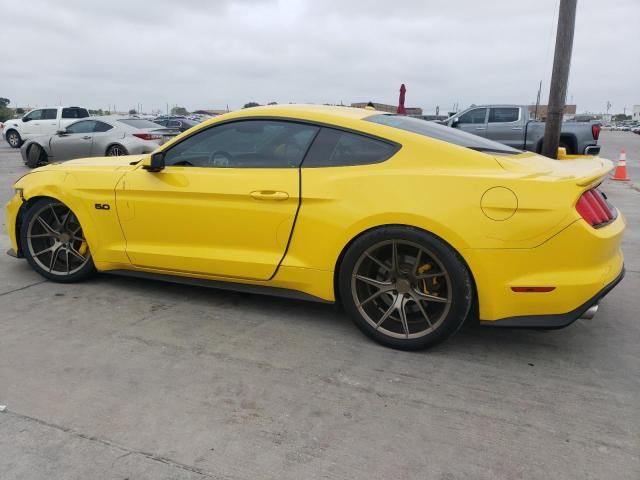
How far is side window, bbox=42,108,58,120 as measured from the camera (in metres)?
21.3

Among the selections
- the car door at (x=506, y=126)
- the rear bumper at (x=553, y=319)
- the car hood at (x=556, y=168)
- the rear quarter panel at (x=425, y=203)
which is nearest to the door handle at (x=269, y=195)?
the rear quarter panel at (x=425, y=203)

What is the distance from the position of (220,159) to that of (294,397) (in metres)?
1.79

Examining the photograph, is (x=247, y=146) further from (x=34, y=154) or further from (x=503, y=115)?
(x=503, y=115)

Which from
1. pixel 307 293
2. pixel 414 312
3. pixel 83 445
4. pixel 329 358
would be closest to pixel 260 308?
pixel 307 293

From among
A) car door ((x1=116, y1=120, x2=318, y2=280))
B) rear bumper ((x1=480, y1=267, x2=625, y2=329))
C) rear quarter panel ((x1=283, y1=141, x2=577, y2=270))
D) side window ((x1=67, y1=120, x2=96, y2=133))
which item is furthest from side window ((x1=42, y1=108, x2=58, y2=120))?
rear bumper ((x1=480, y1=267, x2=625, y2=329))

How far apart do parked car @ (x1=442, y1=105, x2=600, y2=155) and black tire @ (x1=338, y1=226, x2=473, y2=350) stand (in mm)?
10631

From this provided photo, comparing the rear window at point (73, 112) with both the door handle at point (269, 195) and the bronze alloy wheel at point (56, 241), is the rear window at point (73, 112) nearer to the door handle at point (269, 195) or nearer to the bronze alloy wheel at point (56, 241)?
the bronze alloy wheel at point (56, 241)

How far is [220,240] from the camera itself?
3.67m

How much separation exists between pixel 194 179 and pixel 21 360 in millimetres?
1519

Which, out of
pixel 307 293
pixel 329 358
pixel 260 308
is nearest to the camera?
pixel 329 358

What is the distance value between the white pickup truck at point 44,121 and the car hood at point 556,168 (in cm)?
2064

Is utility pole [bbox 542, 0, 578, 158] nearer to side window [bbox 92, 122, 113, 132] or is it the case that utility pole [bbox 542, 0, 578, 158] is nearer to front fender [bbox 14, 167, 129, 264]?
front fender [bbox 14, 167, 129, 264]

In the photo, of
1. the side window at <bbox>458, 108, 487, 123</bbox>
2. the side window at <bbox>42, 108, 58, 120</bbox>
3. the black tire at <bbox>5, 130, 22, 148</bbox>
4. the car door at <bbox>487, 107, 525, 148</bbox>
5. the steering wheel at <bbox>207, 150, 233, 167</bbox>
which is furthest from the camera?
the black tire at <bbox>5, 130, 22, 148</bbox>

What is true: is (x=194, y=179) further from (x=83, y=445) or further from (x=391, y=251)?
(x=83, y=445)
